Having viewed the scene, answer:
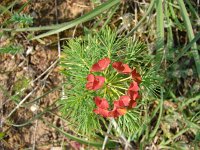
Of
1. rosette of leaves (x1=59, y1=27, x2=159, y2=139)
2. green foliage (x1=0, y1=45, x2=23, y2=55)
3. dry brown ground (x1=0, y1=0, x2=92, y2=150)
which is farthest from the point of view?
dry brown ground (x1=0, y1=0, x2=92, y2=150)

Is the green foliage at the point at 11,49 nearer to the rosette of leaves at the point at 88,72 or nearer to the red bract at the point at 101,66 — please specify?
the rosette of leaves at the point at 88,72

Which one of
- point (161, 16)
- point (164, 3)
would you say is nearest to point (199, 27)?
point (164, 3)

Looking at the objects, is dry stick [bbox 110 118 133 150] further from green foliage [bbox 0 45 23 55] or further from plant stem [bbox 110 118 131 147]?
green foliage [bbox 0 45 23 55]

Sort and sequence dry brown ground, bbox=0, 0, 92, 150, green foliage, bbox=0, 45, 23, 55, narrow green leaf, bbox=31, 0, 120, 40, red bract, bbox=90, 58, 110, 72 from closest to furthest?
red bract, bbox=90, 58, 110, 72 → narrow green leaf, bbox=31, 0, 120, 40 → green foliage, bbox=0, 45, 23, 55 → dry brown ground, bbox=0, 0, 92, 150

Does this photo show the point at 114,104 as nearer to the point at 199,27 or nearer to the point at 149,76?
the point at 149,76

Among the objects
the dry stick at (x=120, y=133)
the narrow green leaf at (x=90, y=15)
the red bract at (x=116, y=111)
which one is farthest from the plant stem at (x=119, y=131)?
the narrow green leaf at (x=90, y=15)

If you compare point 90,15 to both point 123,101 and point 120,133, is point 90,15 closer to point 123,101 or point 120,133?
point 123,101

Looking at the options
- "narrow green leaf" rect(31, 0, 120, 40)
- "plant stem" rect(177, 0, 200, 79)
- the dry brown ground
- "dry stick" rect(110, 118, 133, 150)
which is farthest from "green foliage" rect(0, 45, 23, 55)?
"plant stem" rect(177, 0, 200, 79)

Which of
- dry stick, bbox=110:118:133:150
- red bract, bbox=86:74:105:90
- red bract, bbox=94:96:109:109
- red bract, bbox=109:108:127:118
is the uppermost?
red bract, bbox=86:74:105:90
